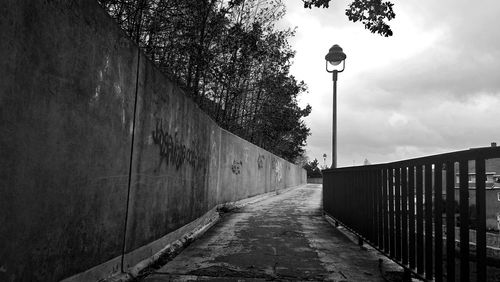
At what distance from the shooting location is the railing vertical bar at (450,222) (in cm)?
339

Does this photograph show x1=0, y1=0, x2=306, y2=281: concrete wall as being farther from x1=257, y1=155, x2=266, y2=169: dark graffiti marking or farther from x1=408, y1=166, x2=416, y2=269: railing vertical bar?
x1=257, y1=155, x2=266, y2=169: dark graffiti marking

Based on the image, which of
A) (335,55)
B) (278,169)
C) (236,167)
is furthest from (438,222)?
(278,169)

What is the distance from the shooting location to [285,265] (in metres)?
5.29

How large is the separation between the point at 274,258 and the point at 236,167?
8.68 m

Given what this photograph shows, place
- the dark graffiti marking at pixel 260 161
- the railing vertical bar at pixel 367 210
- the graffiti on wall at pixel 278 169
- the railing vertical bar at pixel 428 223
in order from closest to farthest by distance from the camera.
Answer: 1. the railing vertical bar at pixel 428 223
2. the railing vertical bar at pixel 367 210
3. the dark graffiti marking at pixel 260 161
4. the graffiti on wall at pixel 278 169

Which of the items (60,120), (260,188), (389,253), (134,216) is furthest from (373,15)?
(260,188)

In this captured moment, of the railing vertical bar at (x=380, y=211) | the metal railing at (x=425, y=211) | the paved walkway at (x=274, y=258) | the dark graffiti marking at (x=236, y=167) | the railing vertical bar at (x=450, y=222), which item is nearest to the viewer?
the metal railing at (x=425, y=211)

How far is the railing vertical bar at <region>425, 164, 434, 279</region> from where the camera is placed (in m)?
3.88

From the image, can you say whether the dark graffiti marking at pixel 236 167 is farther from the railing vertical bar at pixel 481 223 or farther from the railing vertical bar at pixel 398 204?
the railing vertical bar at pixel 481 223

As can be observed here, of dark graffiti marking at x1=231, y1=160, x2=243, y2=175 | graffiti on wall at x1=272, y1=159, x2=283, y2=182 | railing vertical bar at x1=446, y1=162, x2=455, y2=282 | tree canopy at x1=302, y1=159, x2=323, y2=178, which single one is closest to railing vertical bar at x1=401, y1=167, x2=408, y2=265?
railing vertical bar at x1=446, y1=162, x2=455, y2=282

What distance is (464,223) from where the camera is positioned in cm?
316

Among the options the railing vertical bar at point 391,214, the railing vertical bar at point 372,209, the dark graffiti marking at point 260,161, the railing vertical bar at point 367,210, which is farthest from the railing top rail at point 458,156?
the dark graffiti marking at point 260,161

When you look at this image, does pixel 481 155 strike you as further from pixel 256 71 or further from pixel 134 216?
pixel 256 71

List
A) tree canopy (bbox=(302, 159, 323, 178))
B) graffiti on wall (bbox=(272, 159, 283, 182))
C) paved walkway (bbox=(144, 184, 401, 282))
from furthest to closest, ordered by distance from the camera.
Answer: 1. tree canopy (bbox=(302, 159, 323, 178))
2. graffiti on wall (bbox=(272, 159, 283, 182))
3. paved walkway (bbox=(144, 184, 401, 282))
